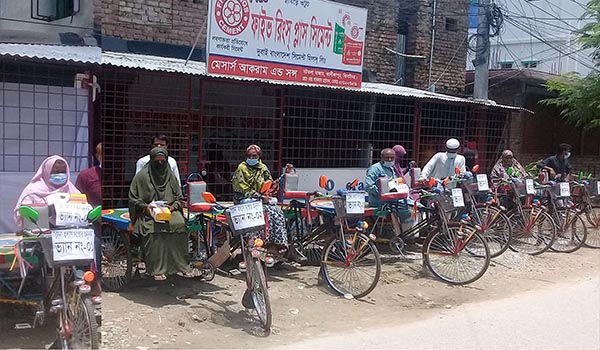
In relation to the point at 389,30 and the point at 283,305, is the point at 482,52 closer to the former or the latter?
the point at 389,30

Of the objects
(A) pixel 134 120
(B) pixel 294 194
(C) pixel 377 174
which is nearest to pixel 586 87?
(C) pixel 377 174

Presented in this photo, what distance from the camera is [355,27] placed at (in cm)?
1052

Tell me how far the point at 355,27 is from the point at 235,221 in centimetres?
620

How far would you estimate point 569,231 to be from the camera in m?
9.25

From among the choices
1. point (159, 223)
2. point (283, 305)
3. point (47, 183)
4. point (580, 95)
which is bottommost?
point (283, 305)

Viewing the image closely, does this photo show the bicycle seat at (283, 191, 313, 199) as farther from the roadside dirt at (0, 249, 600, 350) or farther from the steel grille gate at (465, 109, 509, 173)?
the steel grille gate at (465, 109, 509, 173)

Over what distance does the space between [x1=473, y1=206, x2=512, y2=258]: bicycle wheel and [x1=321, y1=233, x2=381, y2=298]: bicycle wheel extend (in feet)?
8.22

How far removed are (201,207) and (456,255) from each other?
2975 mm

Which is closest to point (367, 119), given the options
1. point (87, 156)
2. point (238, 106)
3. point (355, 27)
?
point (355, 27)

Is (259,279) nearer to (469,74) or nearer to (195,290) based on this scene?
(195,290)

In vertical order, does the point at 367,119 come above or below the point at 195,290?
above

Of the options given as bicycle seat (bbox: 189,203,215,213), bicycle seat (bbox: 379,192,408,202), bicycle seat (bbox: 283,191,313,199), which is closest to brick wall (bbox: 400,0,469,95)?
bicycle seat (bbox: 379,192,408,202)

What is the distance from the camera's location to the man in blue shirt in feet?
23.9

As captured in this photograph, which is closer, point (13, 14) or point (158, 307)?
point (158, 307)
